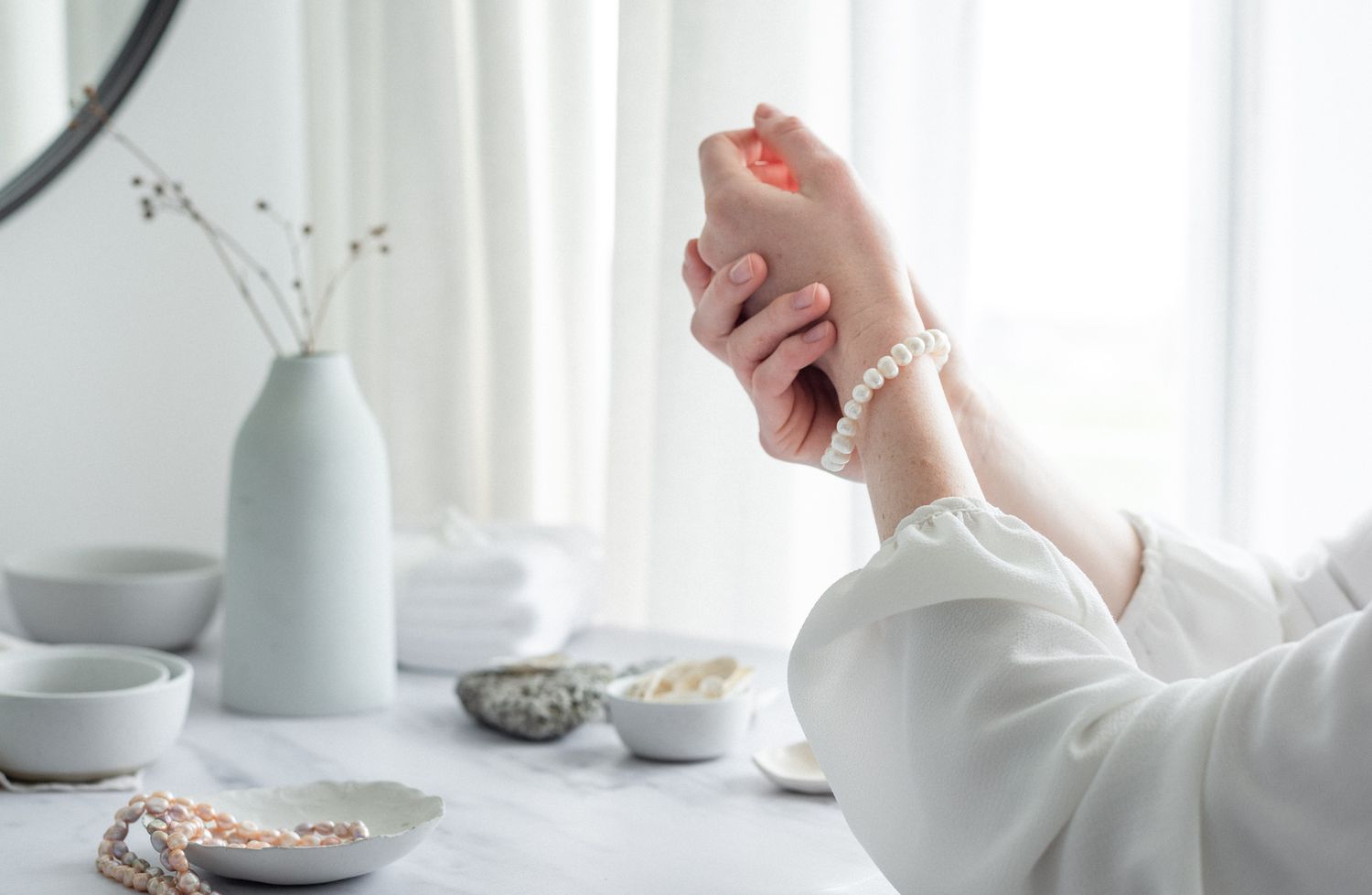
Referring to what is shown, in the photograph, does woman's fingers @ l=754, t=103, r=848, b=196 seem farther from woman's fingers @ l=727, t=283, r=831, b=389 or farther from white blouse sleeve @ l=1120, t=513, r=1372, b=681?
white blouse sleeve @ l=1120, t=513, r=1372, b=681

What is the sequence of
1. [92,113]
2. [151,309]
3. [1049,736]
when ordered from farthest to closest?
[151,309] → [92,113] → [1049,736]

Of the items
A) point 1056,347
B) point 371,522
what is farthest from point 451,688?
point 1056,347

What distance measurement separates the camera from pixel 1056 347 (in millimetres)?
5219

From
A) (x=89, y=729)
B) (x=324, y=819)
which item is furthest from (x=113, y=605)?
(x=324, y=819)

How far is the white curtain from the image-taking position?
50.7 inches

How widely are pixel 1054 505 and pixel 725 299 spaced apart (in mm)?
235

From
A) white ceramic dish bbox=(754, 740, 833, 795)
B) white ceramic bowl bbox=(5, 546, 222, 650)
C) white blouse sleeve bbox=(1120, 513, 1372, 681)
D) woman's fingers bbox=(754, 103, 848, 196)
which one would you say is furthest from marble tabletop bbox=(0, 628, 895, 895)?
woman's fingers bbox=(754, 103, 848, 196)

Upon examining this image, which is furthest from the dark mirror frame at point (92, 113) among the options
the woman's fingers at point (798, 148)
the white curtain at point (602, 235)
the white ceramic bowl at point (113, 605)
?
the woman's fingers at point (798, 148)

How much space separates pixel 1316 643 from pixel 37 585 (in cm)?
95

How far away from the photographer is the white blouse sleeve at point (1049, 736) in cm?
42

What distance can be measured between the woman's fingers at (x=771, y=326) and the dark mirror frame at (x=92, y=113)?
0.86 meters

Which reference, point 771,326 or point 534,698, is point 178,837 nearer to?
point 534,698

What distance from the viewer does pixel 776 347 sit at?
2.64 feet

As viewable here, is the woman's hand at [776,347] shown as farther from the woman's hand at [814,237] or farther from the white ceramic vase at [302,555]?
the white ceramic vase at [302,555]
